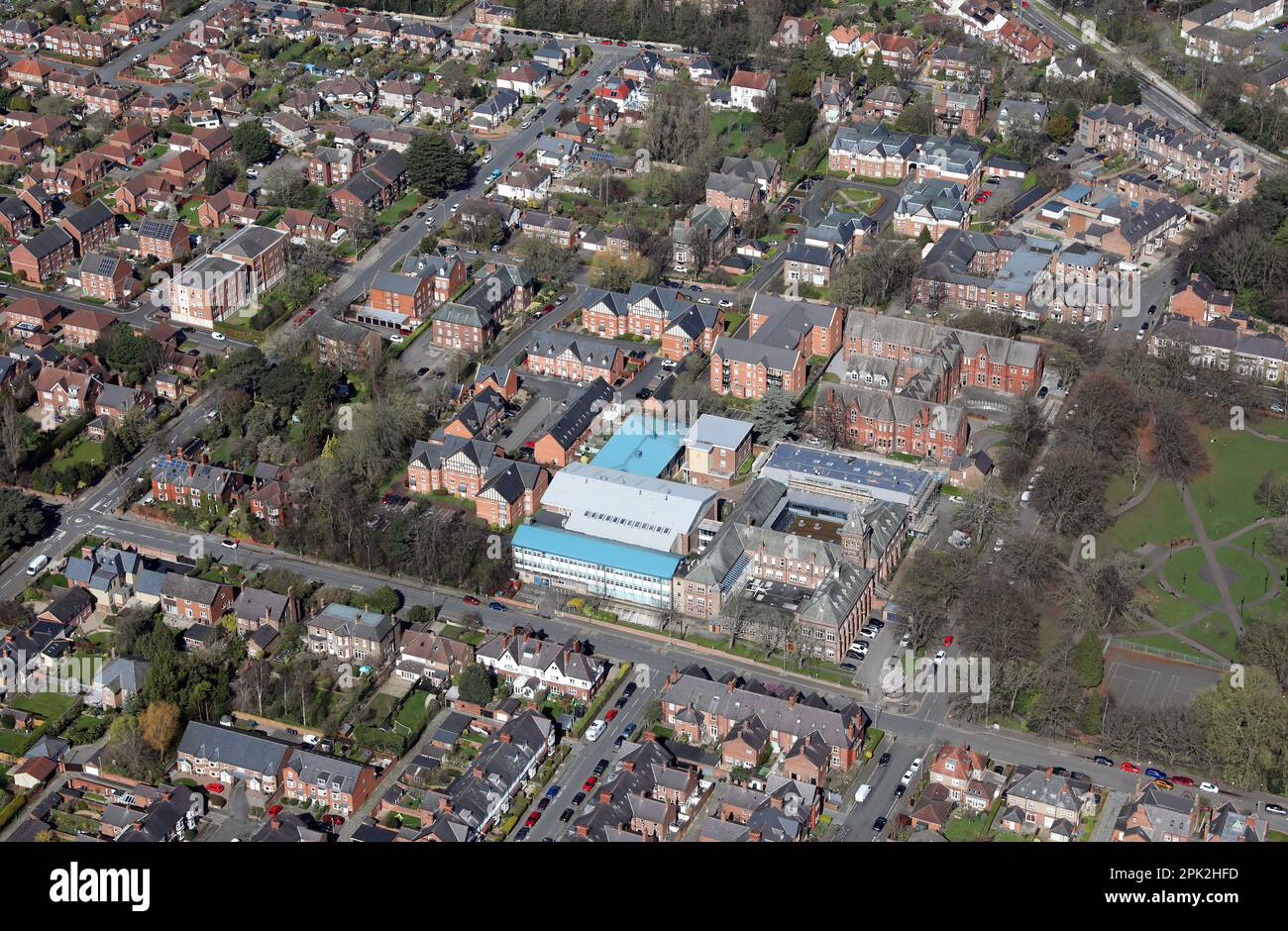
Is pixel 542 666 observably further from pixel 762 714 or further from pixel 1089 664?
pixel 1089 664

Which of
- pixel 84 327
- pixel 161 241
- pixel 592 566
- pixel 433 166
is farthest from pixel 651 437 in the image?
pixel 161 241

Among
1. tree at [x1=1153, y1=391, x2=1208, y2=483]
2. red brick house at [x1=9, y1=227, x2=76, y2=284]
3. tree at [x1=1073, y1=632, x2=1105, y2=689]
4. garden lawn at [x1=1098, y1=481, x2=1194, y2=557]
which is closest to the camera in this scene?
tree at [x1=1073, y1=632, x2=1105, y2=689]

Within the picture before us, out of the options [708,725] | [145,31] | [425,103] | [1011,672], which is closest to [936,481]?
[1011,672]

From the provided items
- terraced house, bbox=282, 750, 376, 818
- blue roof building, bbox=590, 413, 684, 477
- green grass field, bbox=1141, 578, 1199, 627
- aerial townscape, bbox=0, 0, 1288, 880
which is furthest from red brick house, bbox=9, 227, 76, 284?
green grass field, bbox=1141, 578, 1199, 627

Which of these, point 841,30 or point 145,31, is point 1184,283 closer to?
point 841,30

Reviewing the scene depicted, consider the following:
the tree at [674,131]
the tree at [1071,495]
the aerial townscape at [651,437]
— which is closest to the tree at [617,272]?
the aerial townscape at [651,437]

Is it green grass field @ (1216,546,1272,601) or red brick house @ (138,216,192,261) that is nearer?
green grass field @ (1216,546,1272,601)

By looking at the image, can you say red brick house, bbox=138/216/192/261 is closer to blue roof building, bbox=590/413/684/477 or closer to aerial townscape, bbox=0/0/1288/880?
aerial townscape, bbox=0/0/1288/880
